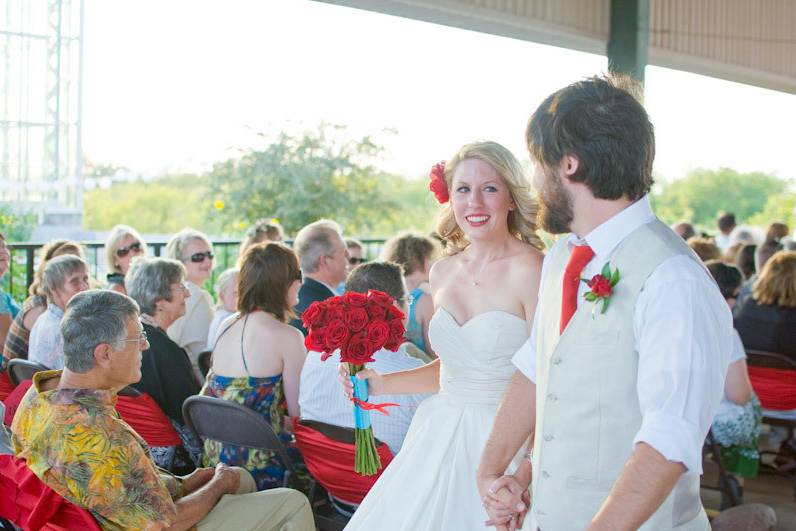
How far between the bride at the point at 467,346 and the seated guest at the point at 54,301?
2059mm

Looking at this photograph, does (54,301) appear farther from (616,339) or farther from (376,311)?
(616,339)

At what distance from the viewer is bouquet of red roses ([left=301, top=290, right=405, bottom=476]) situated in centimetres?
279

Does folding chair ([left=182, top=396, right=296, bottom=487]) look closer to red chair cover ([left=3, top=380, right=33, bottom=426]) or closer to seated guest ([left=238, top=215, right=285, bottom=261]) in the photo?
red chair cover ([left=3, top=380, right=33, bottom=426])

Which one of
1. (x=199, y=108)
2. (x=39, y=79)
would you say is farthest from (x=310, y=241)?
(x=199, y=108)

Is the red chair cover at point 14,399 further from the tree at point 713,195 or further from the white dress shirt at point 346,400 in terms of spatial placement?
the tree at point 713,195

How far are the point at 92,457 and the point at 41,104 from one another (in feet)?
33.4

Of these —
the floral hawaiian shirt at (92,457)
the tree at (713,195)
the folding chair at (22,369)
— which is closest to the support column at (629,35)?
the folding chair at (22,369)

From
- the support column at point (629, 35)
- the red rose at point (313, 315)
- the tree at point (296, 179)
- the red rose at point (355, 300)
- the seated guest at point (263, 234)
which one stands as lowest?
the red rose at point (313, 315)

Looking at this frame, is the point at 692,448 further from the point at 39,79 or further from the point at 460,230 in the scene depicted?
the point at 39,79

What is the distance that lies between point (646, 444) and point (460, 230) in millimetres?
1818

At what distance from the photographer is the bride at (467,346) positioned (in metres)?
2.71

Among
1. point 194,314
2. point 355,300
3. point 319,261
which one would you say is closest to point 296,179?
point 194,314

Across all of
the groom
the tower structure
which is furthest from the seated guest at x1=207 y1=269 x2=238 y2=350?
the tower structure

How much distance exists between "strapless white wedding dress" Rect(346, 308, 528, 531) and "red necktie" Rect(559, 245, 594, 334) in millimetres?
1080
